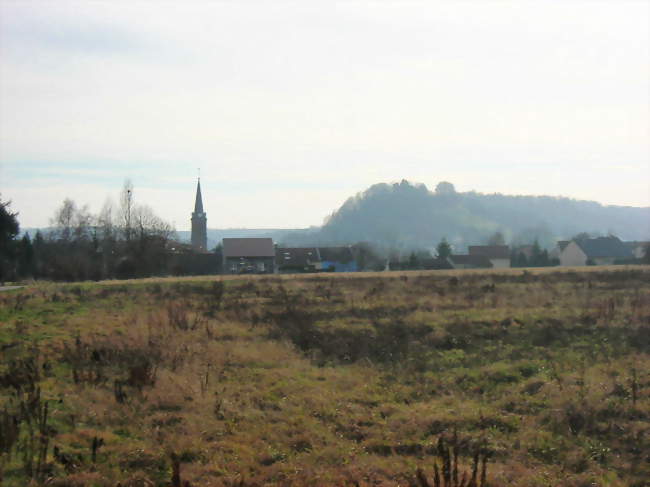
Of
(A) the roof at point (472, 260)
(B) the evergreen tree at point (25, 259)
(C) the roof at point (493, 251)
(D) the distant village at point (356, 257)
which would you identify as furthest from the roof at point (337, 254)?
(B) the evergreen tree at point (25, 259)

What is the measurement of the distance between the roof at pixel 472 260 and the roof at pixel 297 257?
59.0 ft

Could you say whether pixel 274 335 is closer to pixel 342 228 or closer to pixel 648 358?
pixel 648 358

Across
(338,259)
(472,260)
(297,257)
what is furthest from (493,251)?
(297,257)

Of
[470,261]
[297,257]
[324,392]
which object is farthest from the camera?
[297,257]

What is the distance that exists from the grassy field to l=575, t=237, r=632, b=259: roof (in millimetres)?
59757

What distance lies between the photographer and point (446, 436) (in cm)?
1005

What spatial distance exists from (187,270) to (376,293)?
43349mm

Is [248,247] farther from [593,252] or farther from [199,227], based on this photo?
[199,227]

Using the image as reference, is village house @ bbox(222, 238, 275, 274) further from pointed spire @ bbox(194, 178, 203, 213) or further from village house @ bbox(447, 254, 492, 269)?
pointed spire @ bbox(194, 178, 203, 213)

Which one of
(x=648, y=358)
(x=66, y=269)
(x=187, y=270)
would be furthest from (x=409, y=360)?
(x=187, y=270)

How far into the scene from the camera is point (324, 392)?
1264cm

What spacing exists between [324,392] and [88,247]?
54.4 metres

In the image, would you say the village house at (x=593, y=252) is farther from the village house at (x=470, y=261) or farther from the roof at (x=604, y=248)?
the village house at (x=470, y=261)

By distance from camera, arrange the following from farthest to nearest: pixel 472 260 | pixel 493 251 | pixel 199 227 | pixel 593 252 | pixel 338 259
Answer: pixel 199 227 → pixel 493 251 → pixel 338 259 → pixel 593 252 → pixel 472 260
